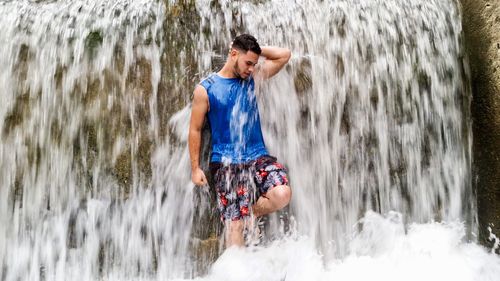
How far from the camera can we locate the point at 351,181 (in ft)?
12.9

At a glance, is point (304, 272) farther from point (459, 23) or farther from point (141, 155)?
point (459, 23)

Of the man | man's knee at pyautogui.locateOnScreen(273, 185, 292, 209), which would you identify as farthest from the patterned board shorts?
man's knee at pyautogui.locateOnScreen(273, 185, 292, 209)

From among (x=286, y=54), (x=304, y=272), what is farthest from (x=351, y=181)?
(x=286, y=54)

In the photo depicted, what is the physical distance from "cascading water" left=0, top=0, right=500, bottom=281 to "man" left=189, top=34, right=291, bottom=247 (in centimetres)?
35

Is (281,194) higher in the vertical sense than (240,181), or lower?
lower

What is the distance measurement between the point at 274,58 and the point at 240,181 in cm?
106

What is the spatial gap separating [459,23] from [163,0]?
9.46 feet

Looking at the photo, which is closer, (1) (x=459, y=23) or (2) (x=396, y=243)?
(2) (x=396, y=243)

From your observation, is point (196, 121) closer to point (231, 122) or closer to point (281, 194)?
point (231, 122)

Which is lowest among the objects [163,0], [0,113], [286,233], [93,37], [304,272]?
[304,272]

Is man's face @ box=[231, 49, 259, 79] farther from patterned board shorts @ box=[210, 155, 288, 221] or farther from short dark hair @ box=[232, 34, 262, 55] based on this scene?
patterned board shorts @ box=[210, 155, 288, 221]

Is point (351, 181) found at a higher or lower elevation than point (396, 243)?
higher

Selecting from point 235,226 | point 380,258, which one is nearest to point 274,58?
point 235,226

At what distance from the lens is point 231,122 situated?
11.1ft
